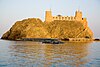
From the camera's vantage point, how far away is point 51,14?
178500 millimetres

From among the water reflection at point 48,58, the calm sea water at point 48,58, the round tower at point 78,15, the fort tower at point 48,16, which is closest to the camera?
the calm sea water at point 48,58

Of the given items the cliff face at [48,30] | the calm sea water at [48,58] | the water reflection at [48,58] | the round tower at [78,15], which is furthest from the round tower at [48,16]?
the water reflection at [48,58]

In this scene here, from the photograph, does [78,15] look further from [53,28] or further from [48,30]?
[48,30]

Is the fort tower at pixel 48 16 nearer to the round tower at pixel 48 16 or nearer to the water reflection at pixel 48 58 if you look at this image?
the round tower at pixel 48 16

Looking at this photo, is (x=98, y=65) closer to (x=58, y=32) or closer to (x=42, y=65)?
(x=42, y=65)

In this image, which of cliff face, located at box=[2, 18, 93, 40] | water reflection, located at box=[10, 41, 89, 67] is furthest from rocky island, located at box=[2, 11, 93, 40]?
water reflection, located at box=[10, 41, 89, 67]

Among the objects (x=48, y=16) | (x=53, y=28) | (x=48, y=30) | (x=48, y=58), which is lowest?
(x=48, y=58)

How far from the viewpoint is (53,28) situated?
182 metres

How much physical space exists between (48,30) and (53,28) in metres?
3.86

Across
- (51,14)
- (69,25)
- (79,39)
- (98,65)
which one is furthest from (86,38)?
(98,65)

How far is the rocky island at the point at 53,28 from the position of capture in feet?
567

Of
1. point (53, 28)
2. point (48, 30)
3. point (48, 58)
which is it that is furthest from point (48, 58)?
point (48, 30)

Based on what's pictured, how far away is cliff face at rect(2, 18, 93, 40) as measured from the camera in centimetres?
17238

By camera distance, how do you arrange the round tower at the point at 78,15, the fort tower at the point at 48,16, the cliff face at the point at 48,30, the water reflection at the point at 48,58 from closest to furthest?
the water reflection at the point at 48,58 < the cliff face at the point at 48,30 < the fort tower at the point at 48,16 < the round tower at the point at 78,15
